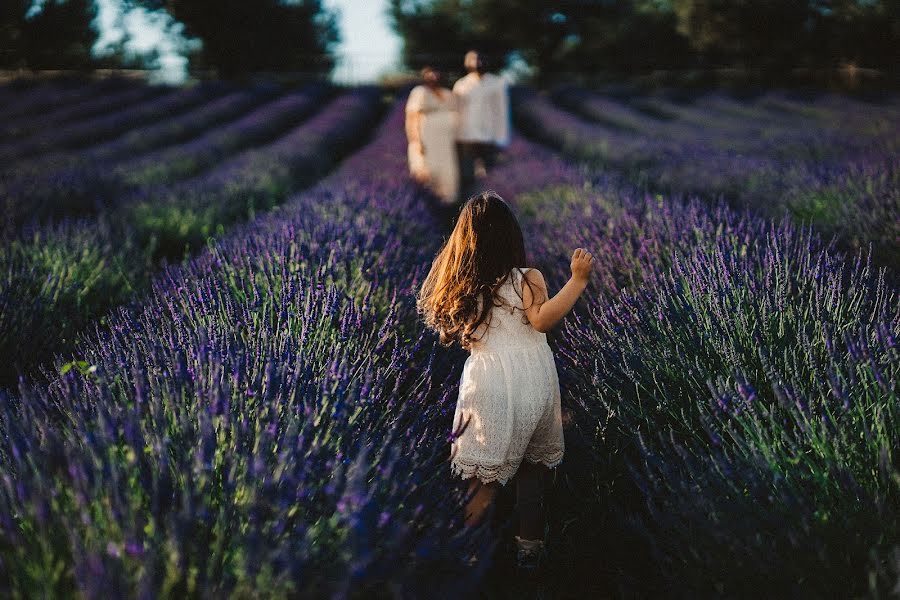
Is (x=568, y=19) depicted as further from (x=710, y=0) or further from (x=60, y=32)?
(x=60, y=32)

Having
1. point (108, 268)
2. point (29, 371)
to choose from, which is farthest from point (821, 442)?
point (108, 268)

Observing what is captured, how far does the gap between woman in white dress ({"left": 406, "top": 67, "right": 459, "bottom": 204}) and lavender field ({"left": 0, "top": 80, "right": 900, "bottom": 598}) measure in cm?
190

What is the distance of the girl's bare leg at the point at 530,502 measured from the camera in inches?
73.1

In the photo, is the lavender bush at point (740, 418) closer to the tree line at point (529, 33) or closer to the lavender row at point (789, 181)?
the lavender row at point (789, 181)

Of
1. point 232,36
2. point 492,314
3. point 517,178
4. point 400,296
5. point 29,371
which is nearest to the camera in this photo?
point 492,314

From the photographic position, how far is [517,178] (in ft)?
20.5

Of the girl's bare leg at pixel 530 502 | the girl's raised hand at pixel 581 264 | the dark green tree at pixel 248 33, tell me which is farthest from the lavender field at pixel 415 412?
the dark green tree at pixel 248 33

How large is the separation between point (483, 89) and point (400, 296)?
4364 millimetres

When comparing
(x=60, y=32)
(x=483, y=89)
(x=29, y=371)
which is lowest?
(x=29, y=371)

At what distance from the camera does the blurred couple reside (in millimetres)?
6148

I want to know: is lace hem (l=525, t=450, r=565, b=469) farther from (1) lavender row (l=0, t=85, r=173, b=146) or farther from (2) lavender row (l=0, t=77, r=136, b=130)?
(2) lavender row (l=0, t=77, r=136, b=130)

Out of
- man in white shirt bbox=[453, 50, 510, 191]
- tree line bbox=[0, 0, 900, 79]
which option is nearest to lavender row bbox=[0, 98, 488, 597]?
man in white shirt bbox=[453, 50, 510, 191]

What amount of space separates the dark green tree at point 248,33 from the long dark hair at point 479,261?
103 ft

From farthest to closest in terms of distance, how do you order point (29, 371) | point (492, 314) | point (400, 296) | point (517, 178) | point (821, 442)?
1. point (517, 178)
2. point (400, 296)
3. point (29, 371)
4. point (492, 314)
5. point (821, 442)
